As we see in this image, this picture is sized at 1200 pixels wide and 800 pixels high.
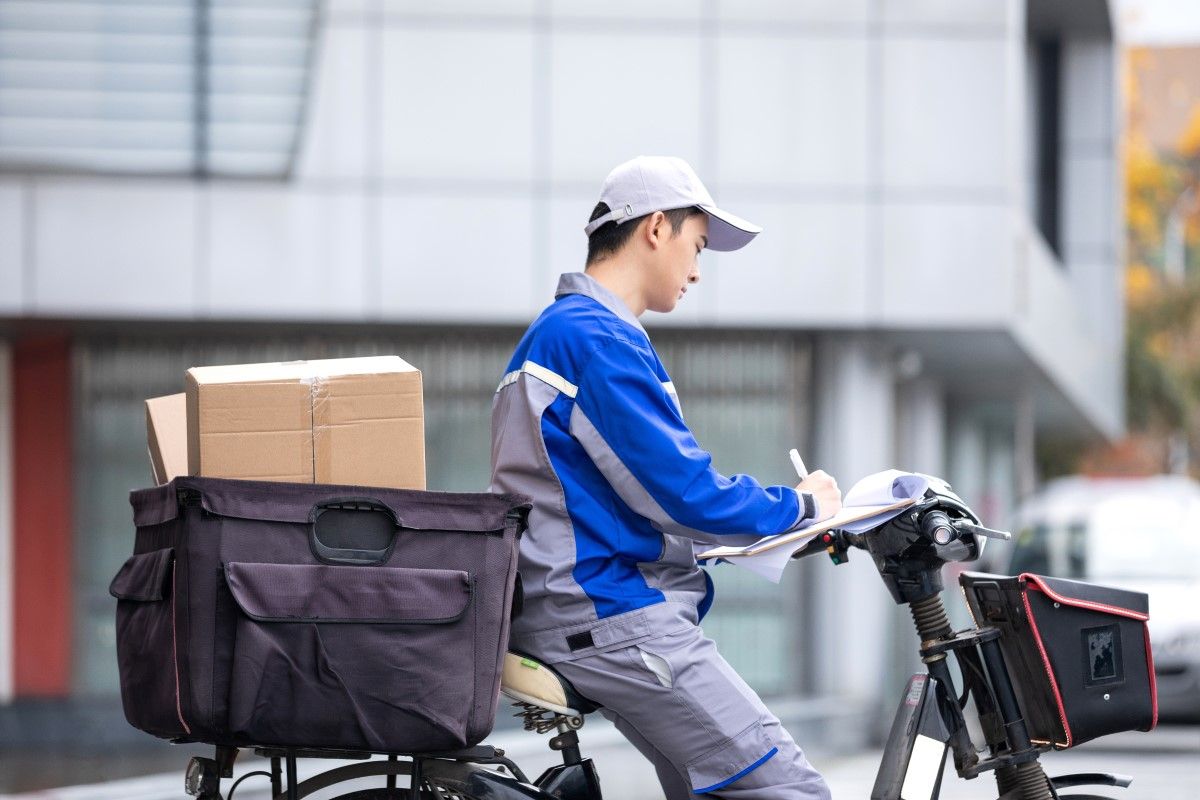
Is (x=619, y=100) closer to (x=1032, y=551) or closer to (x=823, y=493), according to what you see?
(x=1032, y=551)

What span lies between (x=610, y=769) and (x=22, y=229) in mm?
6180

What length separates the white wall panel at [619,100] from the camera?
42.4ft

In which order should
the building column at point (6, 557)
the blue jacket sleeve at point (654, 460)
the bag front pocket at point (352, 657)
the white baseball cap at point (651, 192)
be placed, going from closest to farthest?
the bag front pocket at point (352, 657)
the blue jacket sleeve at point (654, 460)
the white baseball cap at point (651, 192)
the building column at point (6, 557)

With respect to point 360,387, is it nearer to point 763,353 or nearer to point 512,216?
point 512,216

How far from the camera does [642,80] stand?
42.6 ft

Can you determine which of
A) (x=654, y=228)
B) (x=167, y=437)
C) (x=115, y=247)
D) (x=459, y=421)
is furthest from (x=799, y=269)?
(x=167, y=437)

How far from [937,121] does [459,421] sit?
4084 millimetres

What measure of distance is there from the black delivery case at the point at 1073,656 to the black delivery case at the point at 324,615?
0.98 meters

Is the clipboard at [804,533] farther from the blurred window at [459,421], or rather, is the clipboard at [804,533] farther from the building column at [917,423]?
the building column at [917,423]

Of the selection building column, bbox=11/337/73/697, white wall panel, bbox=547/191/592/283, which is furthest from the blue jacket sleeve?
building column, bbox=11/337/73/697

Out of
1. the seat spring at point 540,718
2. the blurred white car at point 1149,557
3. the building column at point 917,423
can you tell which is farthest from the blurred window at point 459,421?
the seat spring at point 540,718

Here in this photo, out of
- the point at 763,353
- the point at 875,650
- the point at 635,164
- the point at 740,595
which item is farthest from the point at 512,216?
the point at 635,164

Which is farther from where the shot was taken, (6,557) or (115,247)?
(6,557)

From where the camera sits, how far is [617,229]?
3.42m
